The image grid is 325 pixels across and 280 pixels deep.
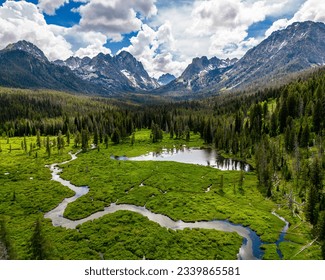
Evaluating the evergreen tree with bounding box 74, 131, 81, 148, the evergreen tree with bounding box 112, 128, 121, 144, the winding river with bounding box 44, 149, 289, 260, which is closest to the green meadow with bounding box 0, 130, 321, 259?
the winding river with bounding box 44, 149, 289, 260

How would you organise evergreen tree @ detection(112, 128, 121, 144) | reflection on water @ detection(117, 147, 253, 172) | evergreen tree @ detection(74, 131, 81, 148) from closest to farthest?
1. reflection on water @ detection(117, 147, 253, 172)
2. evergreen tree @ detection(74, 131, 81, 148)
3. evergreen tree @ detection(112, 128, 121, 144)

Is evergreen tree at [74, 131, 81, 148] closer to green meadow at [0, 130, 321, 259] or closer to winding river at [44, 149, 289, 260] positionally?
green meadow at [0, 130, 321, 259]

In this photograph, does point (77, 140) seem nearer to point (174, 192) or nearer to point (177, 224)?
point (174, 192)

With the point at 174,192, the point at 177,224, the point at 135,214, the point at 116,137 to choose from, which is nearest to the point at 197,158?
the point at 174,192

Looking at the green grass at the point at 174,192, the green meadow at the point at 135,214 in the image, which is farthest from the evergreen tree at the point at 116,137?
the green grass at the point at 174,192

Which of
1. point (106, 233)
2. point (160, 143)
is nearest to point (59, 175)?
point (106, 233)

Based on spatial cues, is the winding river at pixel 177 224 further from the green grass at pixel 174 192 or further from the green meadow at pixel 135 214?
the green grass at pixel 174 192

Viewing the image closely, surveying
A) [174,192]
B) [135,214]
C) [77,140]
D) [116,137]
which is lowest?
[135,214]
